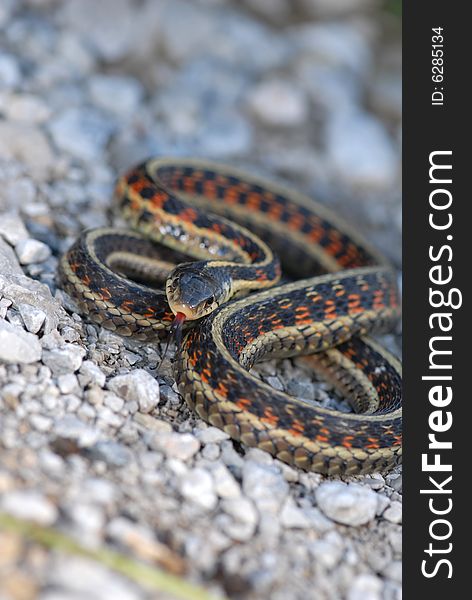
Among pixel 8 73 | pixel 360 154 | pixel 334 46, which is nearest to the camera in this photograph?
pixel 8 73

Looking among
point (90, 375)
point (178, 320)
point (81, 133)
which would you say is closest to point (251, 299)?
point (178, 320)

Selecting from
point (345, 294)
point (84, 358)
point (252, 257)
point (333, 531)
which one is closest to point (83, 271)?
point (84, 358)

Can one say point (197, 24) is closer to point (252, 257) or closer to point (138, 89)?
point (138, 89)

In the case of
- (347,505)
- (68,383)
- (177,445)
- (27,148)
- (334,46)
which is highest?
(334,46)

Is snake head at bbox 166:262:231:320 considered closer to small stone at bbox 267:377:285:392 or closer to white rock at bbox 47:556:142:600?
small stone at bbox 267:377:285:392

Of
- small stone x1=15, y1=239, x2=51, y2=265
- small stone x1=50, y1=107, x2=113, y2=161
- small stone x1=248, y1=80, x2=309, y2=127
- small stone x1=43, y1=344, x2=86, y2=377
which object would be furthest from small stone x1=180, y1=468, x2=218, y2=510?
small stone x1=248, y1=80, x2=309, y2=127

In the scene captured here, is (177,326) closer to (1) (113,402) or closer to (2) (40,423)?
(1) (113,402)
